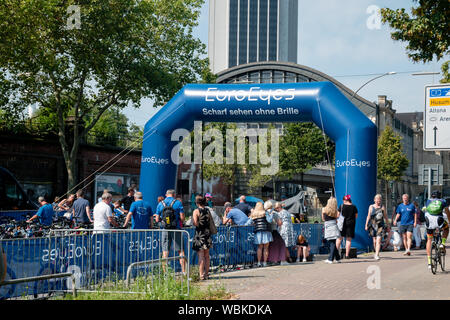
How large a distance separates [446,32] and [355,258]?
6.07 meters

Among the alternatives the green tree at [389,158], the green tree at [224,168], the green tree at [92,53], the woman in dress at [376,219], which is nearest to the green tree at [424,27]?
the woman in dress at [376,219]

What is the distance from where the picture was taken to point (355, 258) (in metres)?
15.1

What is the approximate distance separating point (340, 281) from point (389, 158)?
5227cm

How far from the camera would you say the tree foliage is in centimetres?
6035

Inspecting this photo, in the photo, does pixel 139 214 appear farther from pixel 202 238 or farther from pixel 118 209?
pixel 118 209

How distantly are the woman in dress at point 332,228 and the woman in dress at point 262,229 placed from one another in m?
1.49

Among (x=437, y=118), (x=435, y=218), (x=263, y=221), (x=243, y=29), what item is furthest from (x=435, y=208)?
(x=243, y=29)

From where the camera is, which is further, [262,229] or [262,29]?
[262,29]

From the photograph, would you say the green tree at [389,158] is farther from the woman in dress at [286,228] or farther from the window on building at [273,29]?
the window on building at [273,29]

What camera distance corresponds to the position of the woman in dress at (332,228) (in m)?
13.9

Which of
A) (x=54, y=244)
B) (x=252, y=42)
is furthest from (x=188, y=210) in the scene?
(x=252, y=42)

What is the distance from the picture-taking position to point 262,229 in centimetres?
1352
